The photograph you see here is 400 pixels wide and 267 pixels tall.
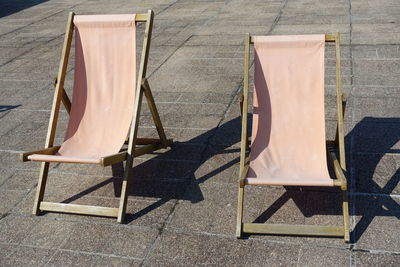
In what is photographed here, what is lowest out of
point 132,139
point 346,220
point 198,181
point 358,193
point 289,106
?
point 358,193

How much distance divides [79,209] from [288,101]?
1.97 metres

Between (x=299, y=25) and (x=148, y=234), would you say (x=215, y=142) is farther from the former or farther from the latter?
(x=299, y=25)

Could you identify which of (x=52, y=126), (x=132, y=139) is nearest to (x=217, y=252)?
(x=132, y=139)

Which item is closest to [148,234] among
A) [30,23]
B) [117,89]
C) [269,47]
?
[117,89]

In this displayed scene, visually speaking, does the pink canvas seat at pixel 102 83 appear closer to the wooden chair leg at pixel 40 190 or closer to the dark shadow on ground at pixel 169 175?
the wooden chair leg at pixel 40 190

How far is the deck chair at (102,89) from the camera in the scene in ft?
14.0

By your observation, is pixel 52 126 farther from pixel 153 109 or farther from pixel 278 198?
pixel 278 198

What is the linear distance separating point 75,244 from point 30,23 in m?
8.87

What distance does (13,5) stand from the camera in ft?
46.2

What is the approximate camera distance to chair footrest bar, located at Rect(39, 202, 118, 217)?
392 centimetres

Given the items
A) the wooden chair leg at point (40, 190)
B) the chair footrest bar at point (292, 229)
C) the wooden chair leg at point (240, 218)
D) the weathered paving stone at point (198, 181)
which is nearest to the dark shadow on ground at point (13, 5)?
the weathered paving stone at point (198, 181)

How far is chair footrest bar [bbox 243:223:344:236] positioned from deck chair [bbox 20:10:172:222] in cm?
126

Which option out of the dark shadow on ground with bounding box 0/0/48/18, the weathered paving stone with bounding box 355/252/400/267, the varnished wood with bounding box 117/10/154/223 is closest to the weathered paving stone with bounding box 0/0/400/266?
the weathered paving stone with bounding box 355/252/400/267

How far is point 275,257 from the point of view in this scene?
341 centimetres
